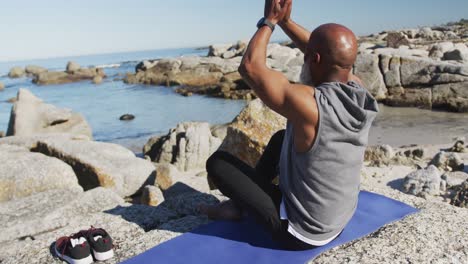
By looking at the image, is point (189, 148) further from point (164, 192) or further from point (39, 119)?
point (39, 119)

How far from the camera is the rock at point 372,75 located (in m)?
19.3

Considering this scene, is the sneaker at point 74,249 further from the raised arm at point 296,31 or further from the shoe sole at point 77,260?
the raised arm at point 296,31

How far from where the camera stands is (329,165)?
8.91 ft

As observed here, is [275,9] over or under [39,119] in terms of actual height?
over

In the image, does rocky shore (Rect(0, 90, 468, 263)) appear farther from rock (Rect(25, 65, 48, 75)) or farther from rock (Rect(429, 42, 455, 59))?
Answer: rock (Rect(25, 65, 48, 75))

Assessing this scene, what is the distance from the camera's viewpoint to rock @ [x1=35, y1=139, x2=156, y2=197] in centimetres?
695

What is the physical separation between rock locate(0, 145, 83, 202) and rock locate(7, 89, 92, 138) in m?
6.37

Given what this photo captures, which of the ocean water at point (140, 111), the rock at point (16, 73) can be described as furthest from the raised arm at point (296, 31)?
the rock at point (16, 73)

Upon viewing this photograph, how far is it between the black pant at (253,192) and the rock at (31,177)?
3.45 m

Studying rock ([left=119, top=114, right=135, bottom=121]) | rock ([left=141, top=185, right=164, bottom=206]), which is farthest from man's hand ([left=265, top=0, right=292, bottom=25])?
rock ([left=119, top=114, right=135, bottom=121])

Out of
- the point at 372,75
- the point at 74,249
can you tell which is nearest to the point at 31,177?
the point at 74,249

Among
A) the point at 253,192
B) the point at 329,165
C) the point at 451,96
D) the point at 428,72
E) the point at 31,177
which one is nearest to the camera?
the point at 329,165

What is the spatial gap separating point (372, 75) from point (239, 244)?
18.0 meters

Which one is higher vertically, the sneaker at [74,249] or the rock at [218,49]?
the rock at [218,49]
